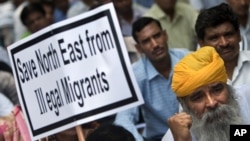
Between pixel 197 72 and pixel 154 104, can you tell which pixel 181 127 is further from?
pixel 154 104

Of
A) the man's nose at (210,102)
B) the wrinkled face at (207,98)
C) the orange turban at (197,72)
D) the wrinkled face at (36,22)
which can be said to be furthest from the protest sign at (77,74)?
the wrinkled face at (36,22)

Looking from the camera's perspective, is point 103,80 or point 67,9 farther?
point 67,9

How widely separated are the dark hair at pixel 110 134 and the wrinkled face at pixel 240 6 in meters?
3.25

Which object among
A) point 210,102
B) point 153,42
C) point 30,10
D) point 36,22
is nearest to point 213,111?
point 210,102

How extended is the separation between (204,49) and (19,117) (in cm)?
177

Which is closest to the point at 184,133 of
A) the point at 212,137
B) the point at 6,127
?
the point at 212,137

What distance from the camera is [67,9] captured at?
47.5ft

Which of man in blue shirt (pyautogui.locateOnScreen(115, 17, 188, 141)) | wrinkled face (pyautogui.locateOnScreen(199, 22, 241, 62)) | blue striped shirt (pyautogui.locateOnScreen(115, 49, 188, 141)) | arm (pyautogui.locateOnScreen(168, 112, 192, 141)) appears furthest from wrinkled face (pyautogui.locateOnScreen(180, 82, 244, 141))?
blue striped shirt (pyautogui.locateOnScreen(115, 49, 188, 141))

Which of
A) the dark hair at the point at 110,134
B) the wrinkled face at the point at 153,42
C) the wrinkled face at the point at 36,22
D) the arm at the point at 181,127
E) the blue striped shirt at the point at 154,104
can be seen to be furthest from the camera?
the wrinkled face at the point at 36,22

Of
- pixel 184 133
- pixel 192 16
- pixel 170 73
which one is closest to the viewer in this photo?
pixel 184 133

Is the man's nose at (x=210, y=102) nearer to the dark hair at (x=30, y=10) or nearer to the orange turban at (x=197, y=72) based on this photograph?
the orange turban at (x=197, y=72)

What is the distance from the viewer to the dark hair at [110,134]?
7.18 meters

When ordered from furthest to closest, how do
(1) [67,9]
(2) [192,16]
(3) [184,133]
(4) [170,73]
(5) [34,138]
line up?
(1) [67,9], (2) [192,16], (4) [170,73], (5) [34,138], (3) [184,133]

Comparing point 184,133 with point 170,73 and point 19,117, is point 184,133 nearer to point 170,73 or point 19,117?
point 19,117
